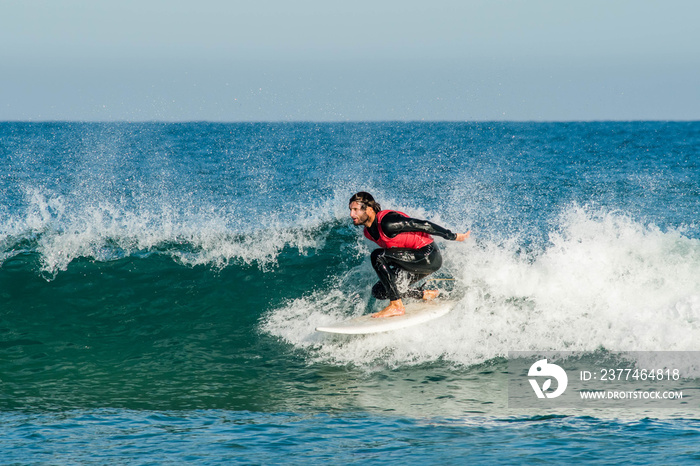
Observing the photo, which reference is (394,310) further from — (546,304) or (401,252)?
(546,304)

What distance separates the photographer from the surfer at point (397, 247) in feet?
24.7

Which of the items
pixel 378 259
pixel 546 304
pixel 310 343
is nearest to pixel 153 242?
pixel 310 343

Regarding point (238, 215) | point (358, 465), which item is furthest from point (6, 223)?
point (358, 465)

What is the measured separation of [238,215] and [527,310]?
11910mm

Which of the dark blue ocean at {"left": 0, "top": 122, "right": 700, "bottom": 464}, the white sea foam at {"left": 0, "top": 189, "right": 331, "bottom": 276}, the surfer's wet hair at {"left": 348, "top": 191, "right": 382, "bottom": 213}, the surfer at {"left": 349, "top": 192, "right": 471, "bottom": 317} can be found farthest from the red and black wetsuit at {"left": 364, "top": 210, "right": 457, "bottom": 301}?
the white sea foam at {"left": 0, "top": 189, "right": 331, "bottom": 276}

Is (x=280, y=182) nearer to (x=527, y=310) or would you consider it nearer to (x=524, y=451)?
(x=527, y=310)

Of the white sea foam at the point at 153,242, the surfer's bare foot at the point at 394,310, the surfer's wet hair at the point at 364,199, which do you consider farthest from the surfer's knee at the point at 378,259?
Result: the white sea foam at the point at 153,242

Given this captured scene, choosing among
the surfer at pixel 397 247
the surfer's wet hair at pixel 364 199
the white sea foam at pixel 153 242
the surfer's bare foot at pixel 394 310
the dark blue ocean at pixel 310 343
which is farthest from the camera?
the white sea foam at pixel 153 242

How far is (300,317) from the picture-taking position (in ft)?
29.7

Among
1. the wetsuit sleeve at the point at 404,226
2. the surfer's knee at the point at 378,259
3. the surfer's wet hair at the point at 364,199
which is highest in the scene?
the surfer's wet hair at the point at 364,199

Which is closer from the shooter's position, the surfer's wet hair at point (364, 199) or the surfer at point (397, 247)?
the surfer's wet hair at point (364, 199)

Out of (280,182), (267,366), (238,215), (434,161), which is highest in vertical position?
(434,161)

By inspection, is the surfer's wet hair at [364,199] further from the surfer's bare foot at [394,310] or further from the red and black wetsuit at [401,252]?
the surfer's bare foot at [394,310]

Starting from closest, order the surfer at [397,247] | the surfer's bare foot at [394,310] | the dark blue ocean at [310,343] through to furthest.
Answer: the dark blue ocean at [310,343] → the surfer at [397,247] → the surfer's bare foot at [394,310]
